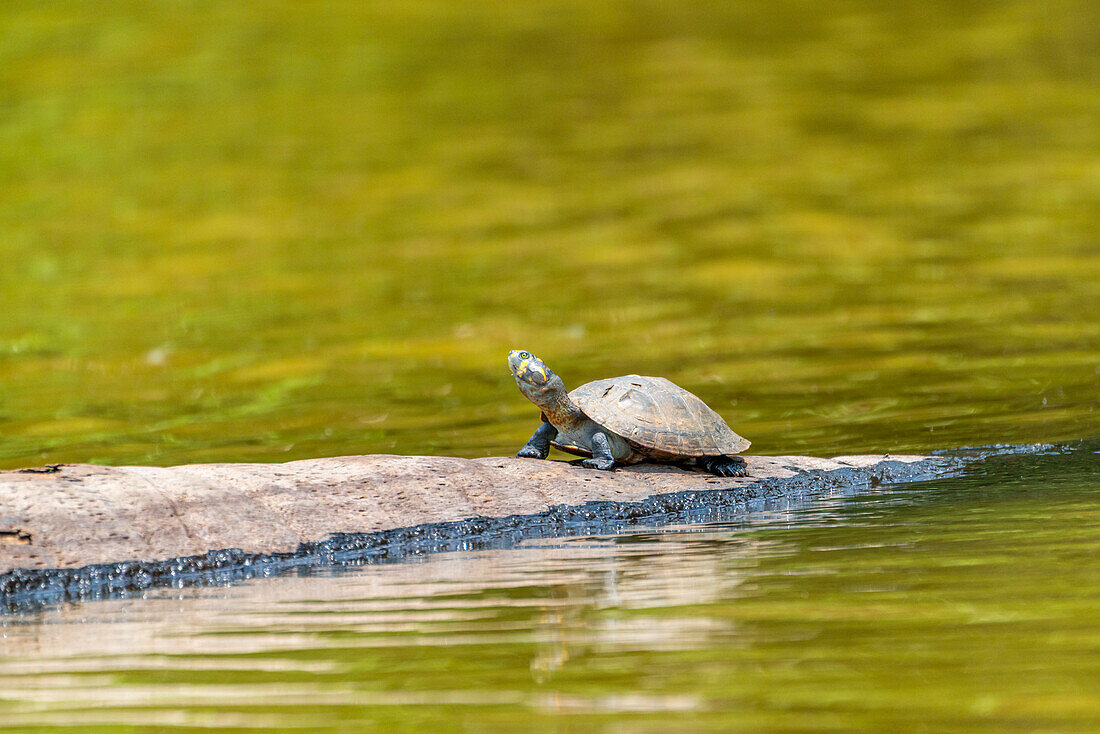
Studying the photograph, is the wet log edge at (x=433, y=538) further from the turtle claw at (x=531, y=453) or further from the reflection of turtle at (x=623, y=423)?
the turtle claw at (x=531, y=453)

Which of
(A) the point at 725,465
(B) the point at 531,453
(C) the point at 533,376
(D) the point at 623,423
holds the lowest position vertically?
(A) the point at 725,465

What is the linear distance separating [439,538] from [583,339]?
14.3 m

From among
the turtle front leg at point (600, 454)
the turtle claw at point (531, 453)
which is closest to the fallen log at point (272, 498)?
the turtle front leg at point (600, 454)

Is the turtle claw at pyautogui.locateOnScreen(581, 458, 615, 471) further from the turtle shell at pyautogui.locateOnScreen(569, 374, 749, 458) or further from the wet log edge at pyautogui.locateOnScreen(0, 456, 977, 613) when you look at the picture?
the wet log edge at pyautogui.locateOnScreen(0, 456, 977, 613)

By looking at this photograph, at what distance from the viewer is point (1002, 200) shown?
27.4 metres

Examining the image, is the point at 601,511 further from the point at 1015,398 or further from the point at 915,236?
the point at 915,236

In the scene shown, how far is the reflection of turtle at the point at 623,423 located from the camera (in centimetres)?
838

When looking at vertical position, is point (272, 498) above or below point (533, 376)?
below

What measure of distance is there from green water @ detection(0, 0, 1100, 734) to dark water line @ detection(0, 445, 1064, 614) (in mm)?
399

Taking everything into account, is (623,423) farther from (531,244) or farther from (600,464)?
(531,244)

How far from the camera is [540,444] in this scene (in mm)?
8797

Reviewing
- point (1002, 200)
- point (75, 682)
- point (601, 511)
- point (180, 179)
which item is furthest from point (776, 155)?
point (75, 682)

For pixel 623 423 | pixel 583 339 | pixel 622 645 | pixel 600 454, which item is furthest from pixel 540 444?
pixel 583 339

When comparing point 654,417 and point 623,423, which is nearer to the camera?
point 623,423
